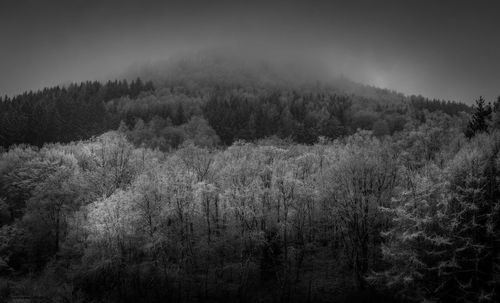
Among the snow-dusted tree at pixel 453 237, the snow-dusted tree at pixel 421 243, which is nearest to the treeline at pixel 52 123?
the snow-dusted tree at pixel 421 243

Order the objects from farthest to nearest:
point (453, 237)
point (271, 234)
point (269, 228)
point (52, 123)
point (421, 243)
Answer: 1. point (52, 123)
2. point (271, 234)
3. point (269, 228)
4. point (421, 243)
5. point (453, 237)

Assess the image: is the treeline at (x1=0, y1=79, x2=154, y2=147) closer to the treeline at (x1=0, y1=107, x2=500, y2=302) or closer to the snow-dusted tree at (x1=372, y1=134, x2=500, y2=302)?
the treeline at (x1=0, y1=107, x2=500, y2=302)

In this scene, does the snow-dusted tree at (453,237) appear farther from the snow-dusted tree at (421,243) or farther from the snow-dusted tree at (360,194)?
the snow-dusted tree at (360,194)

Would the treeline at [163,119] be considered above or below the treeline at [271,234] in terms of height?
above

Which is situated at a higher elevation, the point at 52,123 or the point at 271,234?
the point at 52,123

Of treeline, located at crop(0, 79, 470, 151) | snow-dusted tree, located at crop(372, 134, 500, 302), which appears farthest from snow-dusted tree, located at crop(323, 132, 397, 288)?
treeline, located at crop(0, 79, 470, 151)

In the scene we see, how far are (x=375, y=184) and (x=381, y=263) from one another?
38.0ft

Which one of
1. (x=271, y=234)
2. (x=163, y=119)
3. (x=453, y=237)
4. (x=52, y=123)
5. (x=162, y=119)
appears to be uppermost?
(x=163, y=119)

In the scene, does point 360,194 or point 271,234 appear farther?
point 271,234

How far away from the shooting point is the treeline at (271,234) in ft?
132

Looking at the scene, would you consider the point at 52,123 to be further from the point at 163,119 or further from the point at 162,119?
the point at 163,119

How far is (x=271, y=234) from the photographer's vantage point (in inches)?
2143

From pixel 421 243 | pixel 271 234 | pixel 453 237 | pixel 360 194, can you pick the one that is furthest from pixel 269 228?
pixel 453 237

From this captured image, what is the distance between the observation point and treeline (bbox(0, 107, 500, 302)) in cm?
4016
